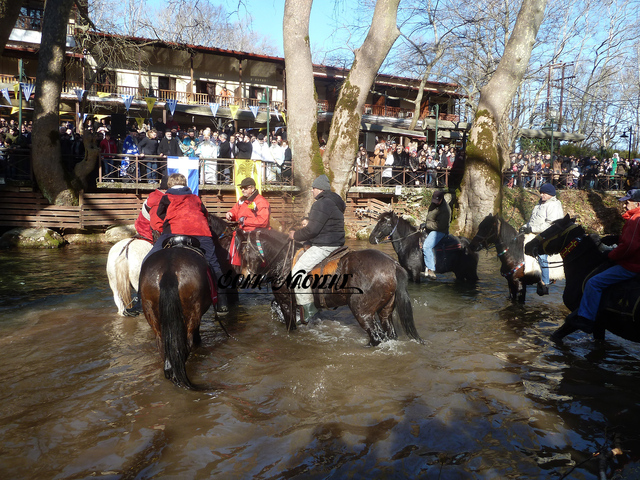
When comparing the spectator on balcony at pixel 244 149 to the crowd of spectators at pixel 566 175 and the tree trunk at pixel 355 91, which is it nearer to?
the tree trunk at pixel 355 91

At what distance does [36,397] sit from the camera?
4.76 metres

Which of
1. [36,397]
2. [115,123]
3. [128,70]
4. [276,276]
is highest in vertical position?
[128,70]

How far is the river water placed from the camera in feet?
12.3

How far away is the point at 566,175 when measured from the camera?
→ 2420cm

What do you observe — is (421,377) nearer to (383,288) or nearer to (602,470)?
(383,288)

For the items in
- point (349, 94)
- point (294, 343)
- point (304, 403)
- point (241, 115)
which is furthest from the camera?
point (241, 115)

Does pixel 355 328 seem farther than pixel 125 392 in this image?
Yes

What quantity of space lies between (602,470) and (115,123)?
55.9 ft

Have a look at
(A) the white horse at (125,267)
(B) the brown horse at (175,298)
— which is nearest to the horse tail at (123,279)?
(A) the white horse at (125,267)

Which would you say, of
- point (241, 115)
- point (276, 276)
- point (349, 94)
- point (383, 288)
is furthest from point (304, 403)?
point (241, 115)

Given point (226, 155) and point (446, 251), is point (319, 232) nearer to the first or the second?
point (446, 251)

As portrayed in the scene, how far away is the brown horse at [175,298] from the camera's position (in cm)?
489

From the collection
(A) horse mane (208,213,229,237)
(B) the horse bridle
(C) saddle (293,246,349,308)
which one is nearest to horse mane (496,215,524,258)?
(B) the horse bridle

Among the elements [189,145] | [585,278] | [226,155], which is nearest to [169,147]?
[189,145]
